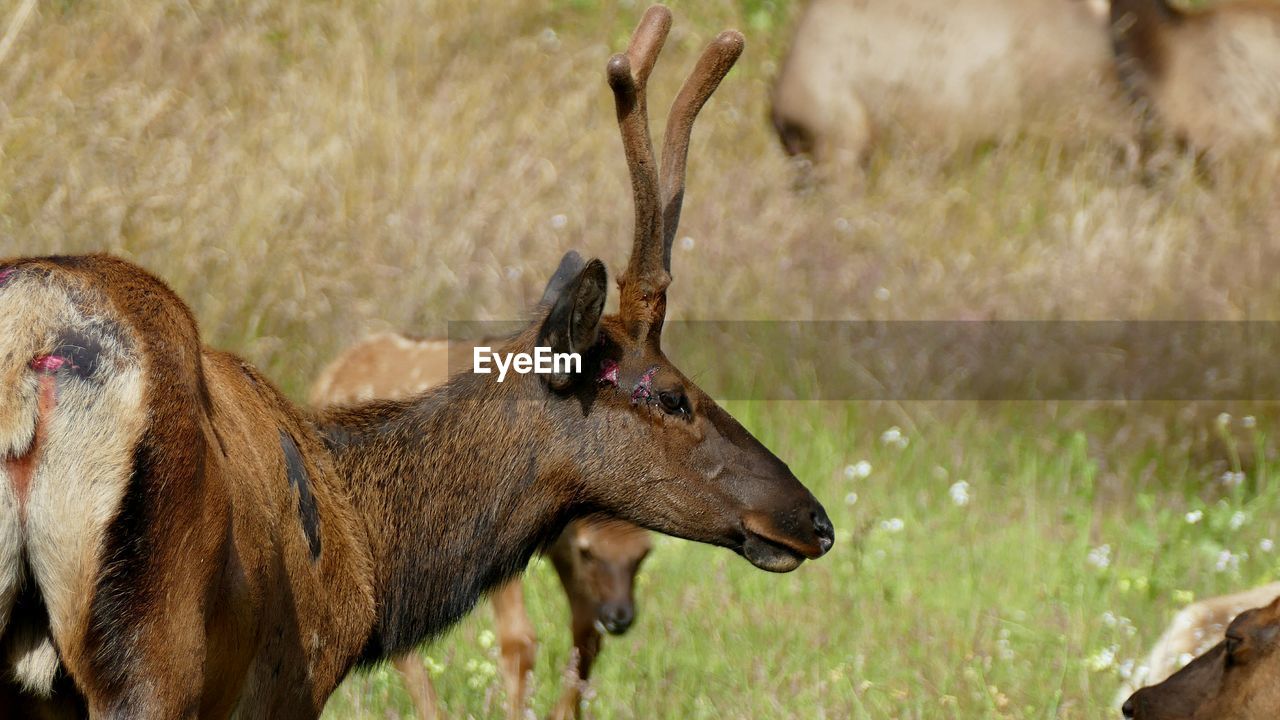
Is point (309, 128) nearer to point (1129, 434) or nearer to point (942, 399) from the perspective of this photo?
point (942, 399)

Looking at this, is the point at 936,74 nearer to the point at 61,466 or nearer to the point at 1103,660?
the point at 1103,660

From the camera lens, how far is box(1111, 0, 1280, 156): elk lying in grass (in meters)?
12.5

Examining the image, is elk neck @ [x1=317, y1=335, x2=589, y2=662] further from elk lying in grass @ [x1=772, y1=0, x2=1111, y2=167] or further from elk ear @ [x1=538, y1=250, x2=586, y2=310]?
elk lying in grass @ [x1=772, y1=0, x2=1111, y2=167]

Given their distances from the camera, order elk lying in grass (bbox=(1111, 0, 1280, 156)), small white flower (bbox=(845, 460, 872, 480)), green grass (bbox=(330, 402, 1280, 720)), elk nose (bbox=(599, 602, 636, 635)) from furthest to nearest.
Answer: elk lying in grass (bbox=(1111, 0, 1280, 156)) < small white flower (bbox=(845, 460, 872, 480)) < elk nose (bbox=(599, 602, 636, 635)) < green grass (bbox=(330, 402, 1280, 720))

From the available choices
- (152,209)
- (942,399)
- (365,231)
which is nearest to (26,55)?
(152,209)

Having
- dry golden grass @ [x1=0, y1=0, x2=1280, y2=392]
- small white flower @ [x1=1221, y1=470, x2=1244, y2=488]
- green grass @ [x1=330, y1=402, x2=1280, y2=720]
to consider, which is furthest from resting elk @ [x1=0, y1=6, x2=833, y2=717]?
small white flower @ [x1=1221, y1=470, x2=1244, y2=488]

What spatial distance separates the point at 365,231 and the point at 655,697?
4.44 m

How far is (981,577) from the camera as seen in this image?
7.58 metres

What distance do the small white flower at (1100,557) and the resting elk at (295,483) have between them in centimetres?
321

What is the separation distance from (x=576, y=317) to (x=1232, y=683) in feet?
7.81

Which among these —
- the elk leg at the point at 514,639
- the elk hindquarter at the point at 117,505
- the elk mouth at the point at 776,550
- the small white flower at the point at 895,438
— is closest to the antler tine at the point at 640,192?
the elk mouth at the point at 776,550

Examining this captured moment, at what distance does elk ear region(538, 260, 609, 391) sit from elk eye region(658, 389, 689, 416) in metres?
0.26

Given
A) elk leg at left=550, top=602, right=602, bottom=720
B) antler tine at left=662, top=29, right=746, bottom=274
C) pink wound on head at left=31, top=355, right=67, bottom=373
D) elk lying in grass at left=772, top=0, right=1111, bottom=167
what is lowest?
elk lying in grass at left=772, top=0, right=1111, bottom=167

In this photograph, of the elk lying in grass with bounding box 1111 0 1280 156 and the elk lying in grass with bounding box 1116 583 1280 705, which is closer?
the elk lying in grass with bounding box 1116 583 1280 705
